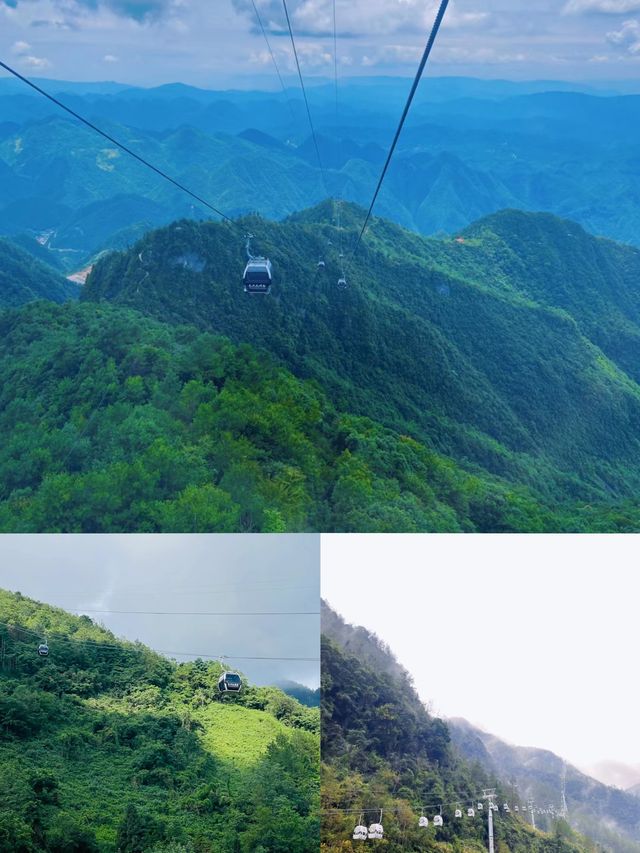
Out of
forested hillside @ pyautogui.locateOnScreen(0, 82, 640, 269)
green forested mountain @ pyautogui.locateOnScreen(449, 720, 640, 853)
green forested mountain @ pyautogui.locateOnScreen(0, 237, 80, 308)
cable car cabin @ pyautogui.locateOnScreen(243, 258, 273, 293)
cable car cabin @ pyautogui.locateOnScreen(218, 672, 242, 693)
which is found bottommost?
green forested mountain @ pyautogui.locateOnScreen(449, 720, 640, 853)

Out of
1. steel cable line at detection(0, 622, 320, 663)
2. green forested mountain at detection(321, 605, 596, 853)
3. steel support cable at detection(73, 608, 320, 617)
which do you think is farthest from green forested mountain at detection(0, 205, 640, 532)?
green forested mountain at detection(321, 605, 596, 853)

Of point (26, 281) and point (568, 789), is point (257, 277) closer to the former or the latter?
point (568, 789)

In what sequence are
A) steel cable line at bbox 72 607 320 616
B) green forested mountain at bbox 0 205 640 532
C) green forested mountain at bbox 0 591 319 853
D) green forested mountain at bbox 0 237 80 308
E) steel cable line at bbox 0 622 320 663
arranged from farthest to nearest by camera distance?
green forested mountain at bbox 0 237 80 308 < green forested mountain at bbox 0 205 640 532 < steel cable line at bbox 0 622 320 663 < steel cable line at bbox 72 607 320 616 < green forested mountain at bbox 0 591 319 853

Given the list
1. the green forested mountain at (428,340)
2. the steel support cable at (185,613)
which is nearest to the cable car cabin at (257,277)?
the green forested mountain at (428,340)

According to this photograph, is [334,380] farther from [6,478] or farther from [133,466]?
[6,478]

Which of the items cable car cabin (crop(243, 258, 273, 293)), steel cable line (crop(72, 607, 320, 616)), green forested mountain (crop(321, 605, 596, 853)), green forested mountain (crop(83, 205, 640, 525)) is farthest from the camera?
green forested mountain (crop(83, 205, 640, 525))

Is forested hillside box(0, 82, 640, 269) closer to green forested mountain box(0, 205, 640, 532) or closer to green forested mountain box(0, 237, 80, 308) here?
green forested mountain box(0, 237, 80, 308)

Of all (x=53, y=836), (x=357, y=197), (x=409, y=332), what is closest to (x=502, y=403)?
(x=409, y=332)

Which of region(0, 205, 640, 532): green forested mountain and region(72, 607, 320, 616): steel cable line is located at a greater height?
region(0, 205, 640, 532): green forested mountain
